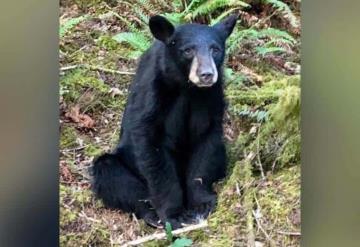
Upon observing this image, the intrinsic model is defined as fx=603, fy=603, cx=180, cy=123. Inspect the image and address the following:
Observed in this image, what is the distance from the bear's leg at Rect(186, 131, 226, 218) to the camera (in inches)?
74.5

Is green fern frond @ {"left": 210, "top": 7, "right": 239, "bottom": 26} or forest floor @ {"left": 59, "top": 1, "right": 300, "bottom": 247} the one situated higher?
green fern frond @ {"left": 210, "top": 7, "right": 239, "bottom": 26}

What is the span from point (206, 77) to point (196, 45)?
10 cm

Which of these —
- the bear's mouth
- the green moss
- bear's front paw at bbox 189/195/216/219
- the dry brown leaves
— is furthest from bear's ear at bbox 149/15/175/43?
bear's front paw at bbox 189/195/216/219

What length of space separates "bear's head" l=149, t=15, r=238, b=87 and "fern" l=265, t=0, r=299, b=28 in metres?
0.14

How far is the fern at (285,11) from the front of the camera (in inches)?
74.7

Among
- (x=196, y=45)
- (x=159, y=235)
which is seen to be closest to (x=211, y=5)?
(x=196, y=45)

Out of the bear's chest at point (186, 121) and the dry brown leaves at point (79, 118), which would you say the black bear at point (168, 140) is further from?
the dry brown leaves at point (79, 118)

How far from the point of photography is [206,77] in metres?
1.82

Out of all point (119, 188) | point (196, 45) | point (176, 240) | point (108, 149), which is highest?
point (196, 45)

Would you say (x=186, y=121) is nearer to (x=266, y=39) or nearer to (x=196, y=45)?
(x=196, y=45)

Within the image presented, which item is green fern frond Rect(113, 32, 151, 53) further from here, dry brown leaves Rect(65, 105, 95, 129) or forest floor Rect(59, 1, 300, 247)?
dry brown leaves Rect(65, 105, 95, 129)
